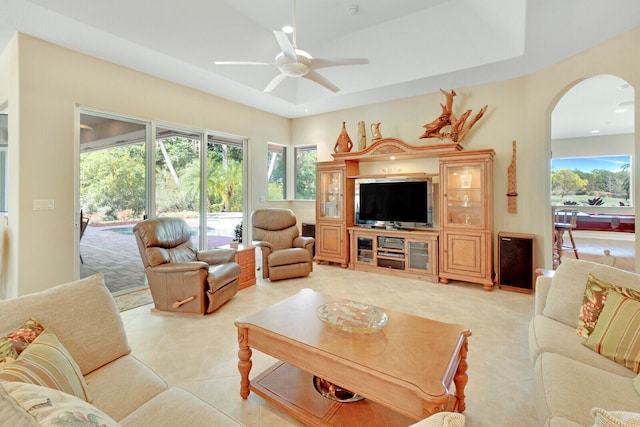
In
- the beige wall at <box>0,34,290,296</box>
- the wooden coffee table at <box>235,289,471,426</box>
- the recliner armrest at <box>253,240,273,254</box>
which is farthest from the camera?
the recliner armrest at <box>253,240,273,254</box>

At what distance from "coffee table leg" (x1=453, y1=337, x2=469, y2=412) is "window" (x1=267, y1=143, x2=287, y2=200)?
4.95 metres

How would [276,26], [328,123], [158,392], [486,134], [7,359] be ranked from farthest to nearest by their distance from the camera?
[328,123] → [486,134] → [276,26] → [158,392] → [7,359]

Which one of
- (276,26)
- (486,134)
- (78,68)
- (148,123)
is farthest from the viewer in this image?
(486,134)

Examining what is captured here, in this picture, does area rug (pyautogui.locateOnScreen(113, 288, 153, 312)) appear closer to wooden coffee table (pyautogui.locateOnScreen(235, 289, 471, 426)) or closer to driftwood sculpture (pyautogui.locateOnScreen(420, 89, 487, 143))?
wooden coffee table (pyautogui.locateOnScreen(235, 289, 471, 426))

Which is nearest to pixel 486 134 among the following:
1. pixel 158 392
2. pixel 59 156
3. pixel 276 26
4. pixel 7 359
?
pixel 276 26

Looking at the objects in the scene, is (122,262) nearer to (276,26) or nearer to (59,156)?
(59,156)

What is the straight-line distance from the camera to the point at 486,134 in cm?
453

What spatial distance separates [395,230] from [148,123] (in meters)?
3.98

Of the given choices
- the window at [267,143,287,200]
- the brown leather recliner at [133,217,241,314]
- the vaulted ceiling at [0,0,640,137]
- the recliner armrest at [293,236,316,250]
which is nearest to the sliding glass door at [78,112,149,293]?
the vaulted ceiling at [0,0,640,137]

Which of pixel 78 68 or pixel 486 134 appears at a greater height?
pixel 78 68

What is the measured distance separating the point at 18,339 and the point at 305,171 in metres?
5.65

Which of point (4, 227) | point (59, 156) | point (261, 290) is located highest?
point (59, 156)

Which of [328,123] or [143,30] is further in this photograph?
[328,123]

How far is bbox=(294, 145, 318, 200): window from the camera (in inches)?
253
